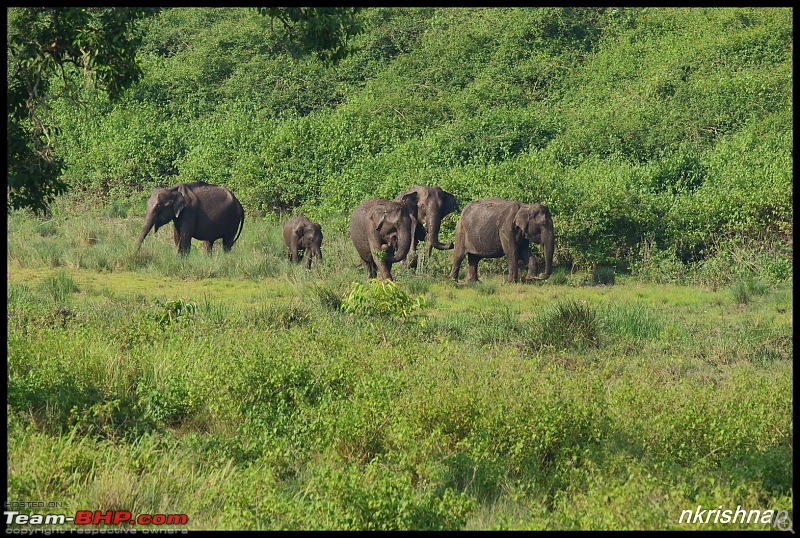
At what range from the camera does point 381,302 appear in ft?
40.1

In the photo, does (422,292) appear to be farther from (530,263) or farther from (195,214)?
(195,214)

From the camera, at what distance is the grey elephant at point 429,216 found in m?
19.2

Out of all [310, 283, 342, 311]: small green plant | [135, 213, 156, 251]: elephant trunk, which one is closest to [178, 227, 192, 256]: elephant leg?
[135, 213, 156, 251]: elephant trunk

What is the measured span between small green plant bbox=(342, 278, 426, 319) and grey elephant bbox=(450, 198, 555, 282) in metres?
6.22

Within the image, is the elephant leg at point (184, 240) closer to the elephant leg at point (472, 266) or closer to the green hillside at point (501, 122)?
the green hillside at point (501, 122)

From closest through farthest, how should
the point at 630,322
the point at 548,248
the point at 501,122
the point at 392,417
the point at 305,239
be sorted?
the point at 392,417, the point at 630,322, the point at 548,248, the point at 305,239, the point at 501,122

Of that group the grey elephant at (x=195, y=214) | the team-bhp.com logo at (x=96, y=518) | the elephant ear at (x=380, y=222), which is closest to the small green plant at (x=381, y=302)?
the elephant ear at (x=380, y=222)

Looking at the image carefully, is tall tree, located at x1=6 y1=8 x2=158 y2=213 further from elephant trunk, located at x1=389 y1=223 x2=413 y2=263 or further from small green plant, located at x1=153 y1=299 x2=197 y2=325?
elephant trunk, located at x1=389 y1=223 x2=413 y2=263

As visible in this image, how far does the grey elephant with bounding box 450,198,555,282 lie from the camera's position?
18234mm

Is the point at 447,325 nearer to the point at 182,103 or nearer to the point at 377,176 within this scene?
the point at 377,176

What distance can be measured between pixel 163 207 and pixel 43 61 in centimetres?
1197

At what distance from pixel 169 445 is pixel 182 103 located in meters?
25.6

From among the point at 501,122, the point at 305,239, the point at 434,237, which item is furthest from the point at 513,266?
the point at 501,122

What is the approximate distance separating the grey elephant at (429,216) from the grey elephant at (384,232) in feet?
1.96
